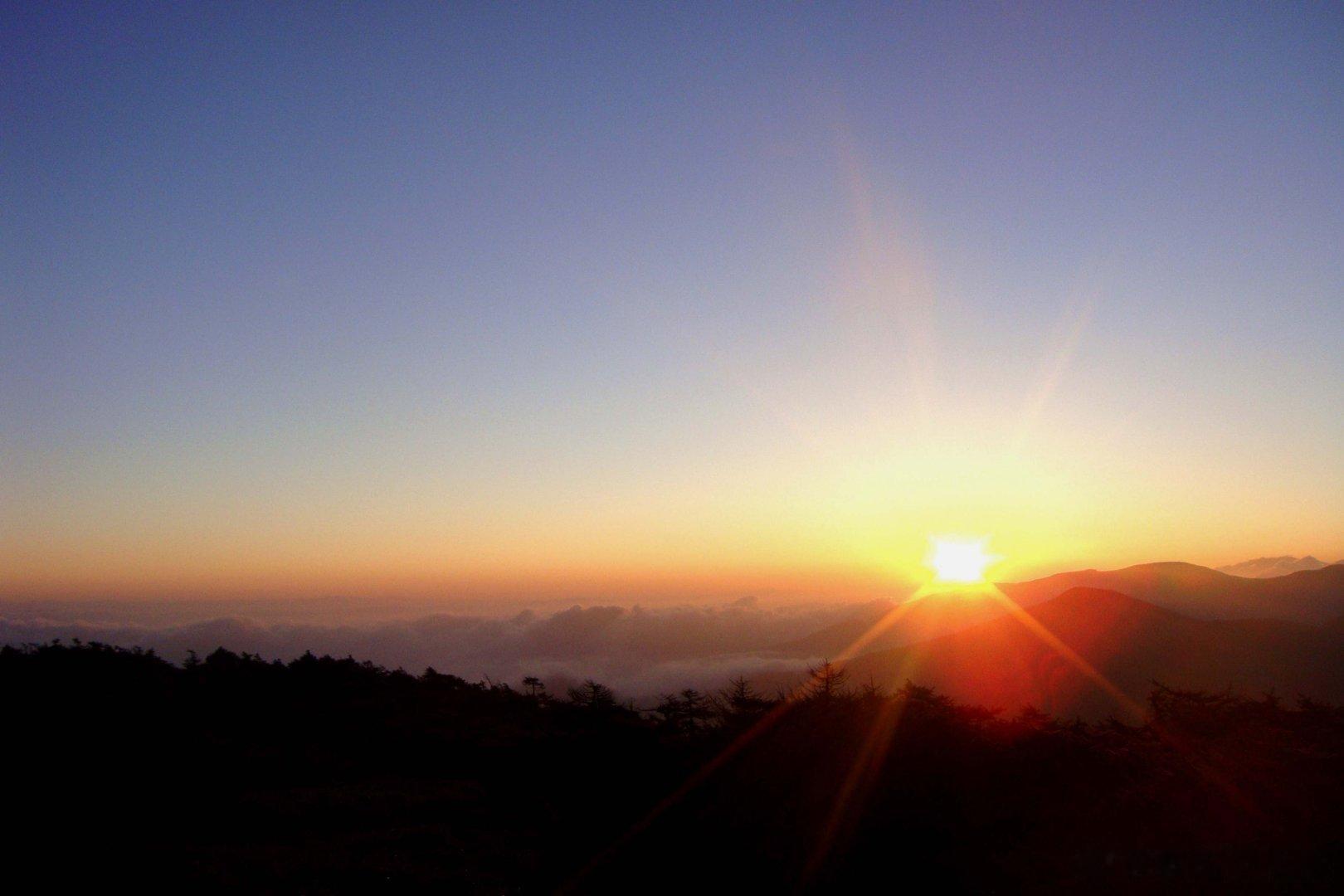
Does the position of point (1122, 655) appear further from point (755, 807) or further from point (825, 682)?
point (755, 807)

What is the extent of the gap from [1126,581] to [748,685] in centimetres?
10024

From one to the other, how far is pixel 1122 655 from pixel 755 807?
→ 77377 mm

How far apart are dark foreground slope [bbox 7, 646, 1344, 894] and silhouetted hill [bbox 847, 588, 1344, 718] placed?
42.4 feet

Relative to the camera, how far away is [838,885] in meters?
6.67

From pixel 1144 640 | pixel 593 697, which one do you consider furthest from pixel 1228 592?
pixel 593 697

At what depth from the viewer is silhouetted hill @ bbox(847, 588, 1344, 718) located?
33469 millimetres

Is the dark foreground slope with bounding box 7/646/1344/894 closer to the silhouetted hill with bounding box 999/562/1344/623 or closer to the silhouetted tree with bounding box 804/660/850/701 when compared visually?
the silhouetted tree with bounding box 804/660/850/701

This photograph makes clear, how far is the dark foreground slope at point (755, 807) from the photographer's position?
6.29 metres

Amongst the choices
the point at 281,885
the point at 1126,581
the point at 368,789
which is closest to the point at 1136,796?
the point at 281,885

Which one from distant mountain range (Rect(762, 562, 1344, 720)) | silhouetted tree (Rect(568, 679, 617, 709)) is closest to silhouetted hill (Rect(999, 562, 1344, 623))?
distant mountain range (Rect(762, 562, 1344, 720))

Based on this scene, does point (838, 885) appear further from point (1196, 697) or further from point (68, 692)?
point (68, 692)

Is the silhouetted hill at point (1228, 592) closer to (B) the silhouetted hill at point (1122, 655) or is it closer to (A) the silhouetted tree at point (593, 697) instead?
(B) the silhouetted hill at point (1122, 655)

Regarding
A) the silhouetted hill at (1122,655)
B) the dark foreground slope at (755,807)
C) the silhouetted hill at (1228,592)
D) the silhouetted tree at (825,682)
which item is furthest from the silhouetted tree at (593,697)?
the silhouetted hill at (1228,592)

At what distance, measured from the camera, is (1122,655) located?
2825 inches
